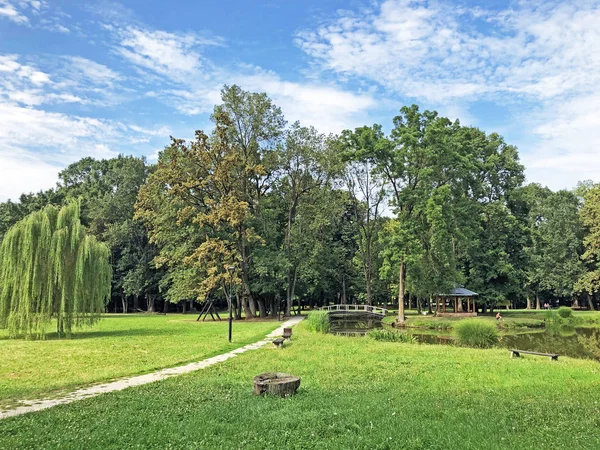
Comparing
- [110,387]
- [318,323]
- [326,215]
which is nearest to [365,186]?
[326,215]

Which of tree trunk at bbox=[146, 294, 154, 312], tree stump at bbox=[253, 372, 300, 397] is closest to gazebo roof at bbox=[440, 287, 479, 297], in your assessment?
tree trunk at bbox=[146, 294, 154, 312]

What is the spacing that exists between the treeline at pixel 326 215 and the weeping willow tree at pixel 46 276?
1382cm

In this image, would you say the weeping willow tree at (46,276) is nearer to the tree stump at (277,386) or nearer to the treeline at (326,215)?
the treeline at (326,215)

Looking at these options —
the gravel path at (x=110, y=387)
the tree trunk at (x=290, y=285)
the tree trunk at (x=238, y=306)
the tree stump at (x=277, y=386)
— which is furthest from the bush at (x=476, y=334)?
the tree trunk at (x=238, y=306)

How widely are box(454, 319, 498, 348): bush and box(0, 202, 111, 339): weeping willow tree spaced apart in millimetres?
19792

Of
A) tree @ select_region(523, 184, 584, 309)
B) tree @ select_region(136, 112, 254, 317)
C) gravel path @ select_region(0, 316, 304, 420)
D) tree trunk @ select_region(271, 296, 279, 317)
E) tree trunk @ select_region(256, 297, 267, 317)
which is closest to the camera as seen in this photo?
gravel path @ select_region(0, 316, 304, 420)

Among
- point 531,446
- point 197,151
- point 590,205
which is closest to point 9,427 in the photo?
point 531,446

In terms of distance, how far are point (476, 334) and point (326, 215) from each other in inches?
922

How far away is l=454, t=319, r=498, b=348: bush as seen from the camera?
2239cm

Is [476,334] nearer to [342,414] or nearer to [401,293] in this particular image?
[401,293]

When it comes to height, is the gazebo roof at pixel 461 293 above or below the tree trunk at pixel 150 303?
above

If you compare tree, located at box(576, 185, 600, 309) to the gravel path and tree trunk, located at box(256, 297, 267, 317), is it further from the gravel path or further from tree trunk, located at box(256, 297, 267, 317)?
the gravel path

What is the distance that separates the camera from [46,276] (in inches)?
872

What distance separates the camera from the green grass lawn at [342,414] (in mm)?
6117
